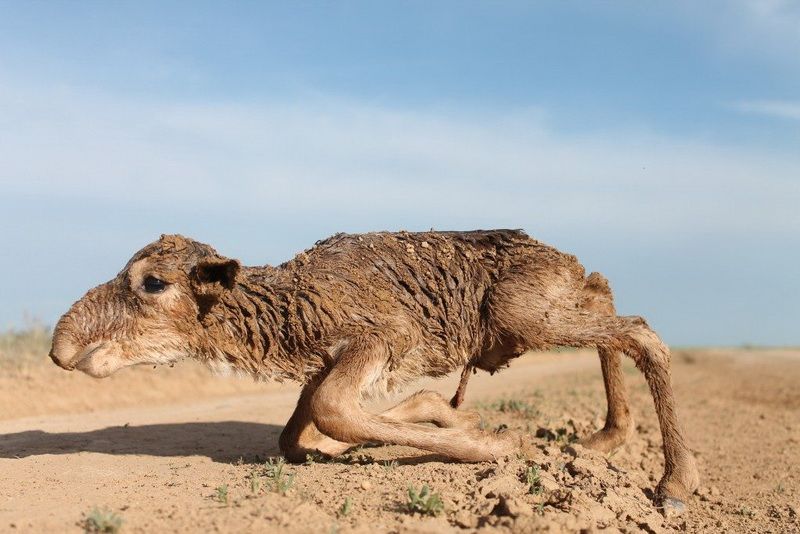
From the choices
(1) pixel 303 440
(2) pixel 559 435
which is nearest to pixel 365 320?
(1) pixel 303 440

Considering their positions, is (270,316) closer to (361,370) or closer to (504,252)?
(361,370)

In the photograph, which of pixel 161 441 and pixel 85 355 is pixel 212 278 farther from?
pixel 161 441

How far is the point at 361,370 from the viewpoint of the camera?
693 centimetres

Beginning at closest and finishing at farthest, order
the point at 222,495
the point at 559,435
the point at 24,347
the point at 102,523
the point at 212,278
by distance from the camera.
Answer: the point at 102,523 < the point at 222,495 < the point at 212,278 < the point at 559,435 < the point at 24,347

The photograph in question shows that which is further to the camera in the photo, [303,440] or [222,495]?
[303,440]

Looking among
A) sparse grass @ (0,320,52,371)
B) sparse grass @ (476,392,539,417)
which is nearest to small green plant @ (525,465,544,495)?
sparse grass @ (476,392,539,417)

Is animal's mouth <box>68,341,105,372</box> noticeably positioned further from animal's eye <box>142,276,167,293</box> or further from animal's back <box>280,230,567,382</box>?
animal's back <box>280,230,567,382</box>

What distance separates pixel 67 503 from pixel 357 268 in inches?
123

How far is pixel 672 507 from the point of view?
22.5ft

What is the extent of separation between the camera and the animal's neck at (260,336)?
23.9ft

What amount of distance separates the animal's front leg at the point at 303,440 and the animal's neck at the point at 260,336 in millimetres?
480

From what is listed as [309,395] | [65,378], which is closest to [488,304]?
[309,395]

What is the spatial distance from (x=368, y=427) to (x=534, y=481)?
1.47m

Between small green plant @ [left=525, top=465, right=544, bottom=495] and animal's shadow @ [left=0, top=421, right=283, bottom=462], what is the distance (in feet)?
9.71
